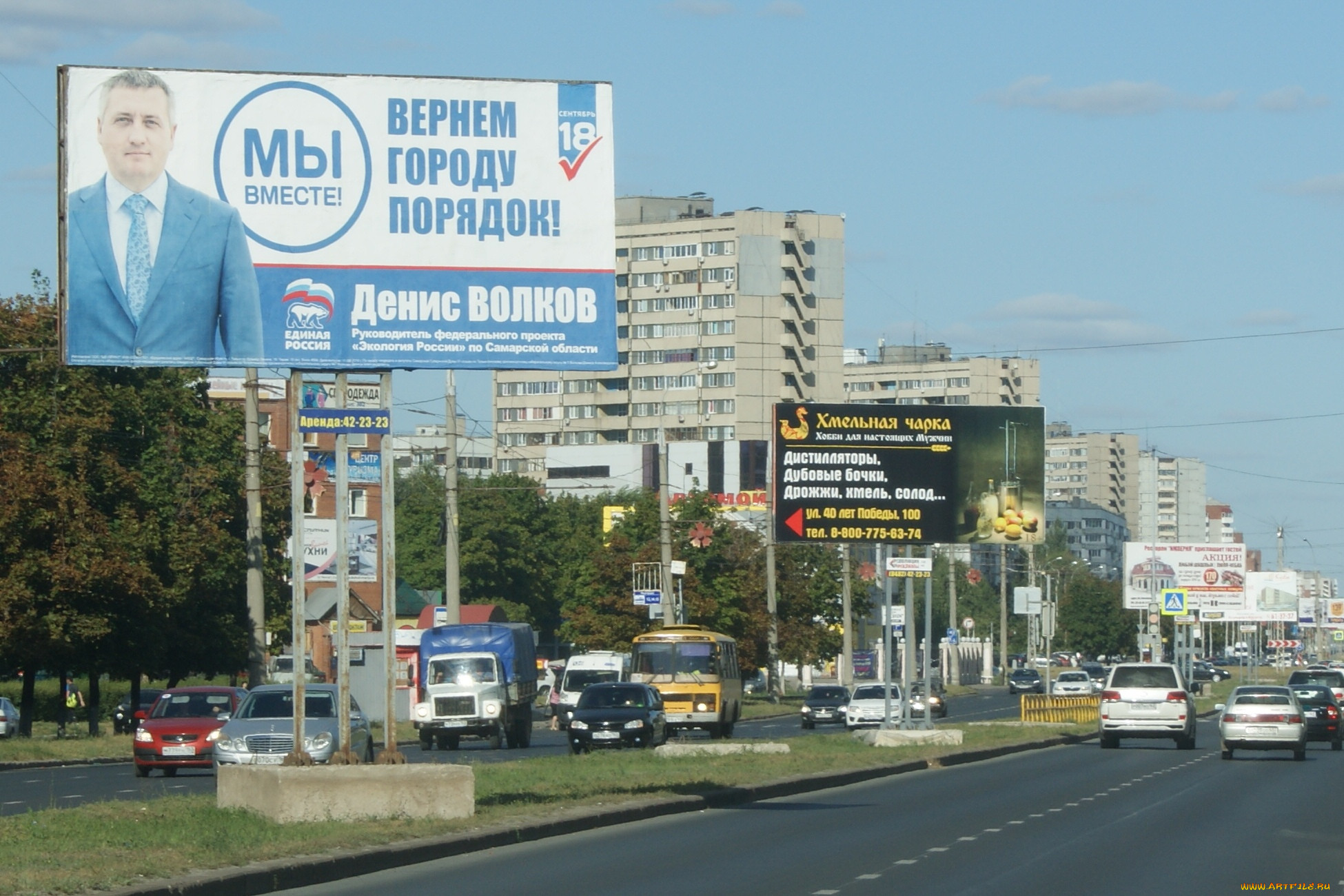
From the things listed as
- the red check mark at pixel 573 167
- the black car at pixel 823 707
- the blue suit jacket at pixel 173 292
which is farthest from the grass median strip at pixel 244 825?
the black car at pixel 823 707

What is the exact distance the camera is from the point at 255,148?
19.1 metres

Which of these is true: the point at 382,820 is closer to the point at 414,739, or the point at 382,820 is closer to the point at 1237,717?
the point at 1237,717

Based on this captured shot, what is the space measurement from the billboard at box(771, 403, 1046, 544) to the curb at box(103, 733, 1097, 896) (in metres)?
13.8

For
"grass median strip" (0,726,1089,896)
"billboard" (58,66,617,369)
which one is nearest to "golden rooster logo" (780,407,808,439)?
→ "grass median strip" (0,726,1089,896)

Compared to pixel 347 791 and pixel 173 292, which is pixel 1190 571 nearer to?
pixel 173 292

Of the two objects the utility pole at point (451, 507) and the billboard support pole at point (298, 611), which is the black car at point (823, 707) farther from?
the billboard support pole at point (298, 611)

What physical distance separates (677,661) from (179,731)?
1822 centimetres

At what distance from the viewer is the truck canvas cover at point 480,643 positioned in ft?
154

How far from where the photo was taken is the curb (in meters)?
12.8

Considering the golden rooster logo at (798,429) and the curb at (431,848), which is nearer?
the curb at (431,848)

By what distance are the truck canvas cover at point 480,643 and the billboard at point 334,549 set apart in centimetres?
225

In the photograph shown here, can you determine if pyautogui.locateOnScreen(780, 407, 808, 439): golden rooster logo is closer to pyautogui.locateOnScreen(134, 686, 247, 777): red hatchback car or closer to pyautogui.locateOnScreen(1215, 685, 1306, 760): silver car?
pyautogui.locateOnScreen(1215, 685, 1306, 760): silver car

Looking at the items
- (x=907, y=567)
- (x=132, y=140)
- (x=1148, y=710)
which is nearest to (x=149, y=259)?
(x=132, y=140)

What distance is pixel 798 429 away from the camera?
4147 cm
